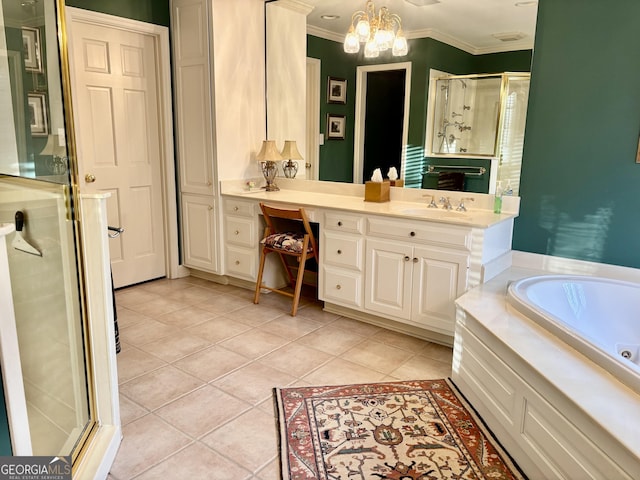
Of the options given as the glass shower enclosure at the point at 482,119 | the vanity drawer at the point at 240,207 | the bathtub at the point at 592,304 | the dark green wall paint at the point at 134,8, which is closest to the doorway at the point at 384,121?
the glass shower enclosure at the point at 482,119

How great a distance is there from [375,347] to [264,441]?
3.61 ft

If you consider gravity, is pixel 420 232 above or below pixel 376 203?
below

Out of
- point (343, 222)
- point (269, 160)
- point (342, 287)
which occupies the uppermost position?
point (269, 160)

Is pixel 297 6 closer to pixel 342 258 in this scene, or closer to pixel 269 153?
pixel 269 153

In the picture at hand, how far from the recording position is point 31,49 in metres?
1.87

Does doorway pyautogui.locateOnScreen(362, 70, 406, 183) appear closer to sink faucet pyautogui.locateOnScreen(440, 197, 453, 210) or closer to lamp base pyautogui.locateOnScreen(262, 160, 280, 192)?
sink faucet pyautogui.locateOnScreen(440, 197, 453, 210)

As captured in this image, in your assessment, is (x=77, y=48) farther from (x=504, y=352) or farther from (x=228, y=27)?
(x=504, y=352)

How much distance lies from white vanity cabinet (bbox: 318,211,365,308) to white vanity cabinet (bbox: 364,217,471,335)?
0.07m

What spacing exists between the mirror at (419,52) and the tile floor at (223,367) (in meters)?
1.18

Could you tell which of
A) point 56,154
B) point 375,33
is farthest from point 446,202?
point 56,154

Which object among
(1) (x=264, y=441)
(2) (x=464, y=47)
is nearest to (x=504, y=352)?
(1) (x=264, y=441)

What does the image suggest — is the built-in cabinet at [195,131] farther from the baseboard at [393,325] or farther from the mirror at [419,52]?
the baseboard at [393,325]

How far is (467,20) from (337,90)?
1044 mm

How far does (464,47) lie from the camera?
10.2ft
